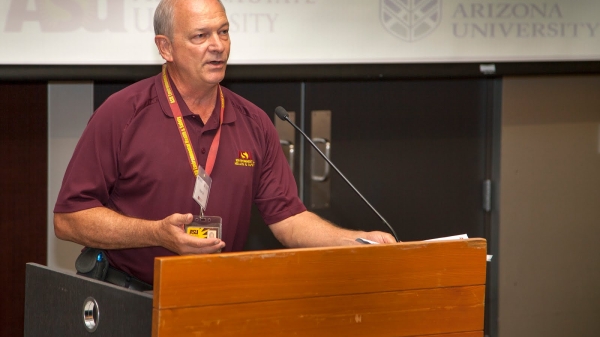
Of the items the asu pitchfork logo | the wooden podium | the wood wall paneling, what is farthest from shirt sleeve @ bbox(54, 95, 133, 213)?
the asu pitchfork logo

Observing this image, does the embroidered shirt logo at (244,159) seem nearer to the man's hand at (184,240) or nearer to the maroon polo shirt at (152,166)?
the maroon polo shirt at (152,166)

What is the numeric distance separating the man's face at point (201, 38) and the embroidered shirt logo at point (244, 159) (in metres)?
0.21

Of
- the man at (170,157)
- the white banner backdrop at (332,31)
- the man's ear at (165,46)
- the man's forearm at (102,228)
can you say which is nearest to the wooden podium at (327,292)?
the man at (170,157)

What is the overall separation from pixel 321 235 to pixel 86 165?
24.7 inches

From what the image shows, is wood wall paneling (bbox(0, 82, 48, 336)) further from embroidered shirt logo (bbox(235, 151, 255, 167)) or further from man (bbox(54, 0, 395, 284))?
embroidered shirt logo (bbox(235, 151, 255, 167))

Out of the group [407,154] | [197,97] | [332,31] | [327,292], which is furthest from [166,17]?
[407,154]

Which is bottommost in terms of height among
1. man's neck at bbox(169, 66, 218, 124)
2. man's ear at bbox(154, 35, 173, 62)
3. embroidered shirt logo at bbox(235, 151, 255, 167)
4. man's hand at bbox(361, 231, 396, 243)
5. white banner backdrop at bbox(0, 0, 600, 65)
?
man's hand at bbox(361, 231, 396, 243)

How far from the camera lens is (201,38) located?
2.10 metres

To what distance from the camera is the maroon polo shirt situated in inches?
79.6

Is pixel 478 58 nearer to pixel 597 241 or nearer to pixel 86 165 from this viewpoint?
pixel 597 241

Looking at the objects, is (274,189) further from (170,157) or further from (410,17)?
(410,17)

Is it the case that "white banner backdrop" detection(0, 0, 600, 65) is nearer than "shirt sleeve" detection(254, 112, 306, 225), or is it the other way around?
"shirt sleeve" detection(254, 112, 306, 225)

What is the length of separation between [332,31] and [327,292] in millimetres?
1805

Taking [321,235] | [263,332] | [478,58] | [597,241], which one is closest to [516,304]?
[597,241]
